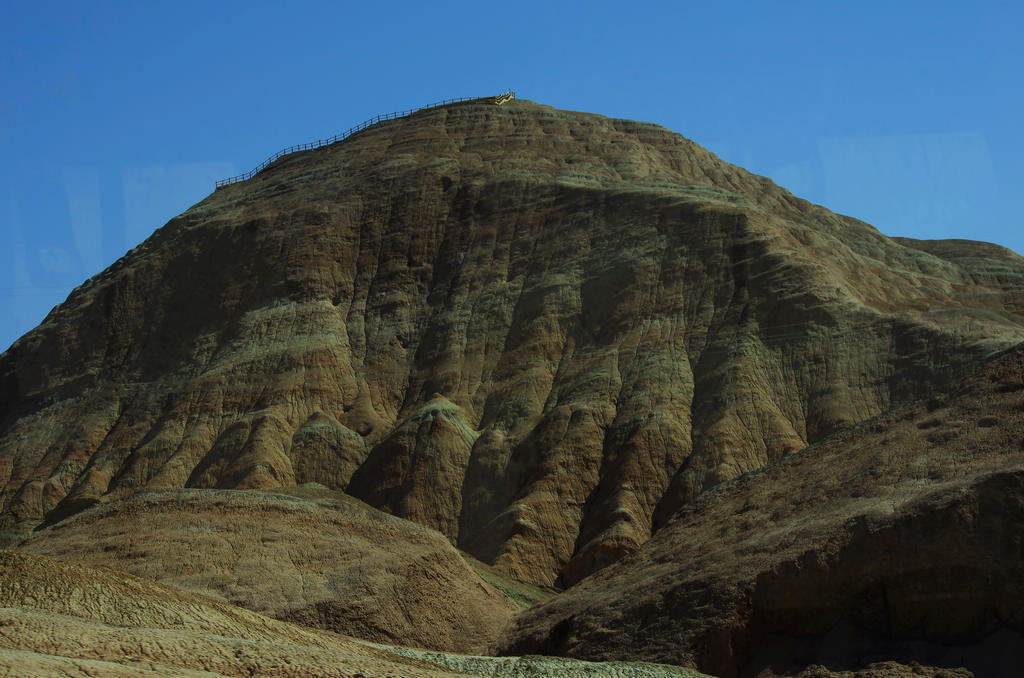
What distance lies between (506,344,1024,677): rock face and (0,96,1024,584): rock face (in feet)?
47.5

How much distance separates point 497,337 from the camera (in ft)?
209

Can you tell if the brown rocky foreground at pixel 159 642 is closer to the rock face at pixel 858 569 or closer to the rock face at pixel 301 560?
the rock face at pixel 858 569

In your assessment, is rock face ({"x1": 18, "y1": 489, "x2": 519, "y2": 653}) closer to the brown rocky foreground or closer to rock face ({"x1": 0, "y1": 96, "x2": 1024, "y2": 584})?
the brown rocky foreground

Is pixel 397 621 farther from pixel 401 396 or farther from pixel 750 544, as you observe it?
pixel 401 396

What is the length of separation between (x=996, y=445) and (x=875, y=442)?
400 centimetres

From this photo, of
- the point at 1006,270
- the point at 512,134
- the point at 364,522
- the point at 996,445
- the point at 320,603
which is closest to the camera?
the point at 996,445

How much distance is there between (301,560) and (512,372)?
28.1 metres

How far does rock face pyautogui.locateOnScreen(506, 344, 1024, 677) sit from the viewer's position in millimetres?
24500

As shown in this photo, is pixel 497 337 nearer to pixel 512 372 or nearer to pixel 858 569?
pixel 512 372

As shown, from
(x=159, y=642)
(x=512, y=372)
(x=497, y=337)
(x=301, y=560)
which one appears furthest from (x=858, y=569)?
(x=497, y=337)

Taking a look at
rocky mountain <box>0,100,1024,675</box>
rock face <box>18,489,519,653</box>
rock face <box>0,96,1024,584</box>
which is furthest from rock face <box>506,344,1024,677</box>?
rock face <box>0,96,1024,584</box>

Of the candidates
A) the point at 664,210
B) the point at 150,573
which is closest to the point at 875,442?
the point at 150,573

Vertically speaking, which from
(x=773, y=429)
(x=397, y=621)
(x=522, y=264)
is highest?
(x=522, y=264)

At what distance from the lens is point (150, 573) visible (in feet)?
108
